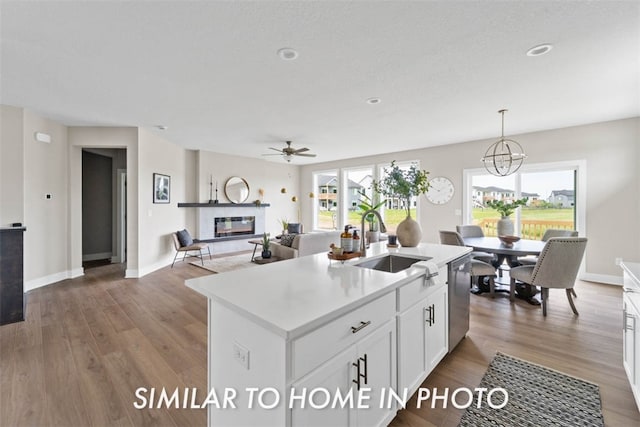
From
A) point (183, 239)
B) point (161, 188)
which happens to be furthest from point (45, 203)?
point (183, 239)

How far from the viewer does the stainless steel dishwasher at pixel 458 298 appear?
2.17 m

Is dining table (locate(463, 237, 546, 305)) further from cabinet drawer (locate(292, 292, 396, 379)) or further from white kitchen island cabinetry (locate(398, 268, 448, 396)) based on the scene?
cabinet drawer (locate(292, 292, 396, 379))

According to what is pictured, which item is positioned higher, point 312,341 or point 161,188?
point 161,188

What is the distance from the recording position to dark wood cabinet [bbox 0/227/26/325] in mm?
2857

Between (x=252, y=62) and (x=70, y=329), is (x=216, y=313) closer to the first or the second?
(x=252, y=62)

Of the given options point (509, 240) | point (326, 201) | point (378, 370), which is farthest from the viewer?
point (326, 201)

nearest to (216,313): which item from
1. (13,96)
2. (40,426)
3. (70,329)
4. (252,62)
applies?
(40,426)

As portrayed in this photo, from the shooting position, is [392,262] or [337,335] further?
[392,262]

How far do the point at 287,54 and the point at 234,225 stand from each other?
5767 millimetres

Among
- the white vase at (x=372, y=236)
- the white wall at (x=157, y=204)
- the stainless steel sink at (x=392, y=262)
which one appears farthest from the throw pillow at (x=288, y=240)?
the stainless steel sink at (x=392, y=262)

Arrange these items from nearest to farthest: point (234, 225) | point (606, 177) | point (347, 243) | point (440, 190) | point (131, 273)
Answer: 1. point (347, 243)
2. point (606, 177)
3. point (131, 273)
4. point (440, 190)
5. point (234, 225)

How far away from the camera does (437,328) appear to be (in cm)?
198

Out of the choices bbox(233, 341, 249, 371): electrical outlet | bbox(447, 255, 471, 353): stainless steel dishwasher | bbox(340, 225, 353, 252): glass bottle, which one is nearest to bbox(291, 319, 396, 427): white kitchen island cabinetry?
bbox(233, 341, 249, 371): electrical outlet

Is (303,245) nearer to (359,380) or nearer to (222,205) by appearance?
(222,205)
